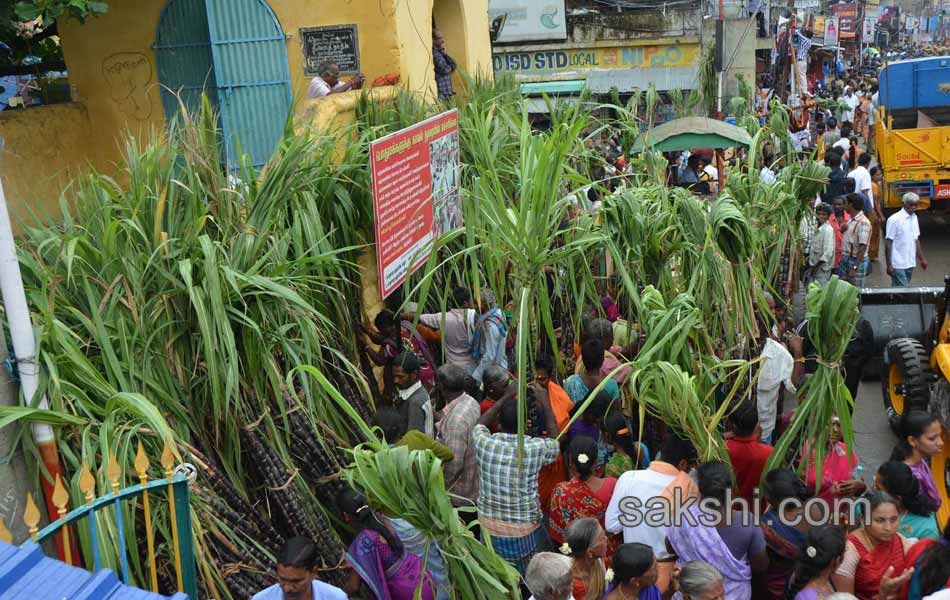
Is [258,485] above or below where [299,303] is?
below

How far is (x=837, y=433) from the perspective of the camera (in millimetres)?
4797

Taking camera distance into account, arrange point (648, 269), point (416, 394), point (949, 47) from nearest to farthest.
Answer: point (416, 394) < point (648, 269) < point (949, 47)

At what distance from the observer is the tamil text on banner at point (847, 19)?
37.4m

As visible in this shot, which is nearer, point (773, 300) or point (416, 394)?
point (416, 394)

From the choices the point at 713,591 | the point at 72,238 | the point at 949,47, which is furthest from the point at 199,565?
the point at 949,47

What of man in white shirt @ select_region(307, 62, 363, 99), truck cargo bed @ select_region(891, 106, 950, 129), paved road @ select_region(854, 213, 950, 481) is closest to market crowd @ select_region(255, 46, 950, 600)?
paved road @ select_region(854, 213, 950, 481)

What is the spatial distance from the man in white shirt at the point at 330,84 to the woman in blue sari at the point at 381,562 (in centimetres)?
483

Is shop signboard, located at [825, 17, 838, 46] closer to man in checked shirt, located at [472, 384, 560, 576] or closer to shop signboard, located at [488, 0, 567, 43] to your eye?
shop signboard, located at [488, 0, 567, 43]

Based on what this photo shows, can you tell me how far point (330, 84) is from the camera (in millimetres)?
8273

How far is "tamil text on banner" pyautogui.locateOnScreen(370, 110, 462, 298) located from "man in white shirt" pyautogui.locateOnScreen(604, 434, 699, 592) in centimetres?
173

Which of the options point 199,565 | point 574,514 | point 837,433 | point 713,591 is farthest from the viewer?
point 837,433

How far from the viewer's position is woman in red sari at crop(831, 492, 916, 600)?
153 inches

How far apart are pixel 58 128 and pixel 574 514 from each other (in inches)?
245

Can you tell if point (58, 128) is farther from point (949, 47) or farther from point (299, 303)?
point (949, 47)
